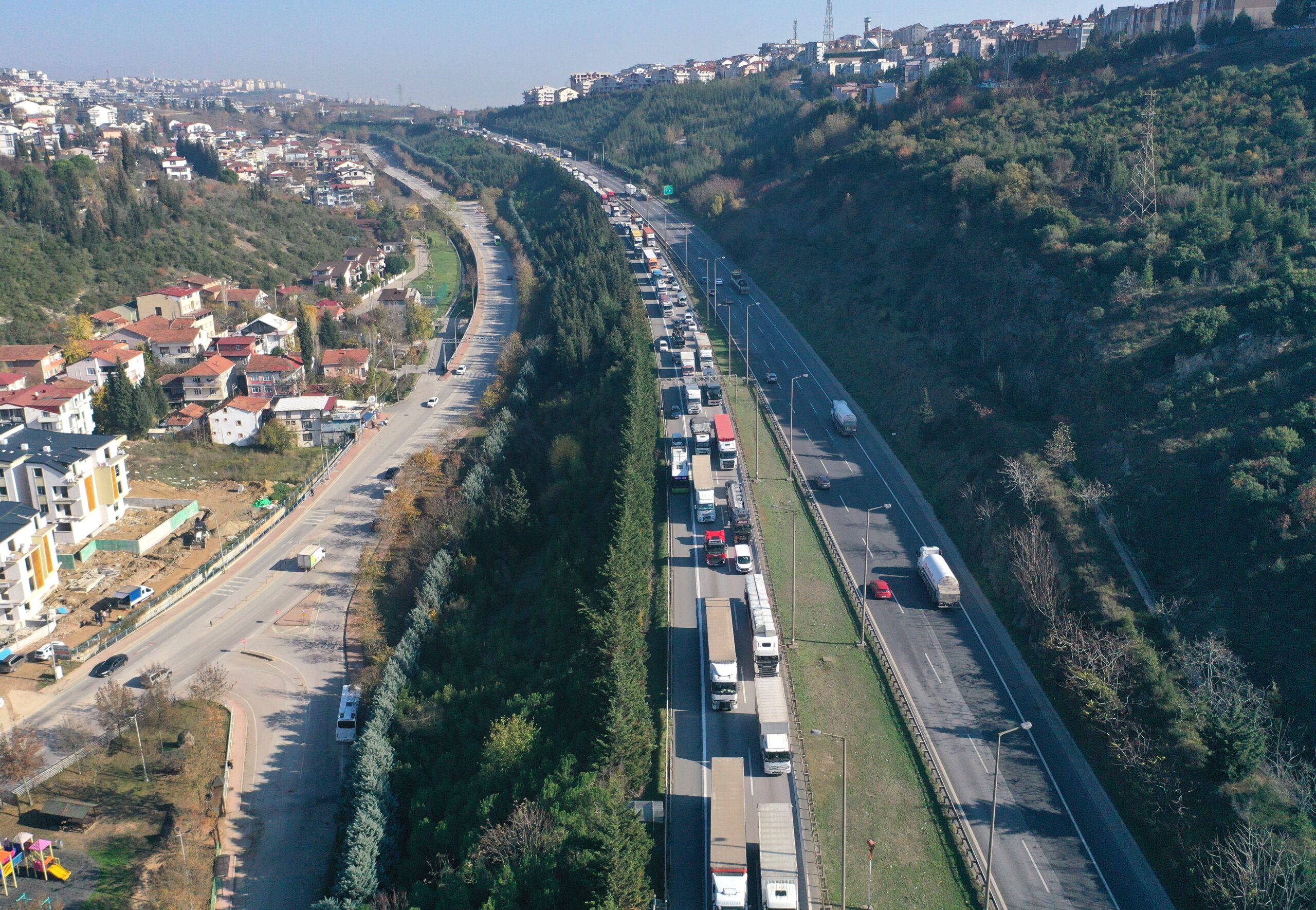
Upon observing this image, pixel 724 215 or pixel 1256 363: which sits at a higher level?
pixel 724 215

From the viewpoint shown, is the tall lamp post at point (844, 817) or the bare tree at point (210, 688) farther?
the bare tree at point (210, 688)

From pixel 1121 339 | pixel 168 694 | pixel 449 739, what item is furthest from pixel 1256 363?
pixel 168 694

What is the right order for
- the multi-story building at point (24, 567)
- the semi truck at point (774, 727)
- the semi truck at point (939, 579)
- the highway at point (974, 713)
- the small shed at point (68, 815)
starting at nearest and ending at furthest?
the highway at point (974, 713), the semi truck at point (774, 727), the small shed at point (68, 815), the semi truck at point (939, 579), the multi-story building at point (24, 567)

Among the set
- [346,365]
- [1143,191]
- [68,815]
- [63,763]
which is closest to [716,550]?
[68,815]

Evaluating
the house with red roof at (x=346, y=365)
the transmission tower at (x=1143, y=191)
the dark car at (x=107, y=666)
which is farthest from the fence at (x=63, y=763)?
the transmission tower at (x=1143, y=191)

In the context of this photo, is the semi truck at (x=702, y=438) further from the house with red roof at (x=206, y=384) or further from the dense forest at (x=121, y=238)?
the dense forest at (x=121, y=238)

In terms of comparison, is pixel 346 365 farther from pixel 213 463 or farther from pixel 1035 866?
pixel 1035 866

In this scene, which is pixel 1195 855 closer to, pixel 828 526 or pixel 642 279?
pixel 828 526
